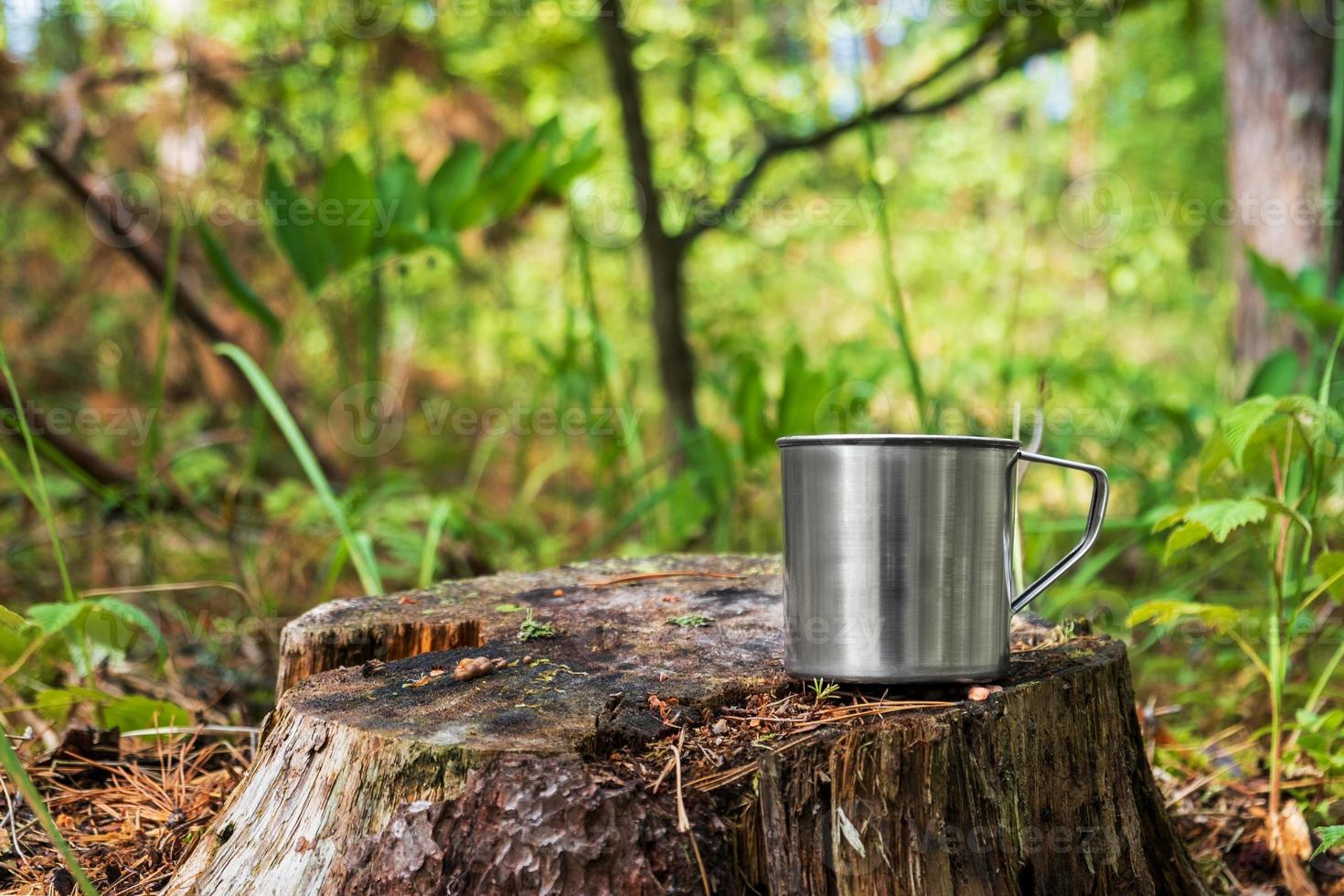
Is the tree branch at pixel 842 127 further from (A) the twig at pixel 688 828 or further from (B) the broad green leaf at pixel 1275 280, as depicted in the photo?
(A) the twig at pixel 688 828

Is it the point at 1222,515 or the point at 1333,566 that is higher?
the point at 1222,515

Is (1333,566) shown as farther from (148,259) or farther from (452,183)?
(148,259)

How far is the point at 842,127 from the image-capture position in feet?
11.3

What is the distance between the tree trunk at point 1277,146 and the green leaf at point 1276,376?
5.14ft

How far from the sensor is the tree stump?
0.99m

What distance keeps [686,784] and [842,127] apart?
2.87 metres

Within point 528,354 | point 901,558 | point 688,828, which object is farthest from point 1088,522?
point 528,354

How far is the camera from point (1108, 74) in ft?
37.4

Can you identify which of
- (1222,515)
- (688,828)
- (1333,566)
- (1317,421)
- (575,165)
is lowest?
(688,828)

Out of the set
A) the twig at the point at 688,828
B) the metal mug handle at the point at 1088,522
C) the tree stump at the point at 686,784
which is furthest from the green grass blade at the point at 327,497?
the metal mug handle at the point at 1088,522

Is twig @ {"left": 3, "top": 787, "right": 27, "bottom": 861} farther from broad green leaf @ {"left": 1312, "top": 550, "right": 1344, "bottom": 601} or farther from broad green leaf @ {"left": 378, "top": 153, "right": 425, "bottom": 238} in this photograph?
broad green leaf @ {"left": 1312, "top": 550, "right": 1344, "bottom": 601}

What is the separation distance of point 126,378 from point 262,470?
89 centimetres

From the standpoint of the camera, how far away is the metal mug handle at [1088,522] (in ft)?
3.81

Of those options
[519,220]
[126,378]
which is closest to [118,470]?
[519,220]
